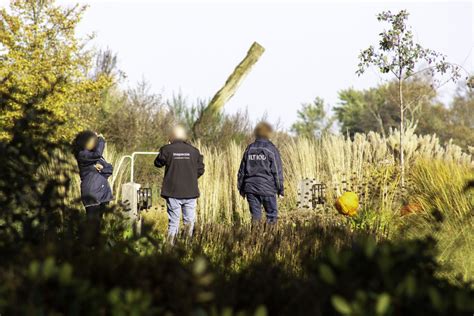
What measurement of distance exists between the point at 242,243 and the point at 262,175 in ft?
11.1

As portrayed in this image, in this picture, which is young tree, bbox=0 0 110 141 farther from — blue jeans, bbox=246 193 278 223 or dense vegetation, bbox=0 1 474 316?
blue jeans, bbox=246 193 278 223

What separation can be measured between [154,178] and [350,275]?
558 inches

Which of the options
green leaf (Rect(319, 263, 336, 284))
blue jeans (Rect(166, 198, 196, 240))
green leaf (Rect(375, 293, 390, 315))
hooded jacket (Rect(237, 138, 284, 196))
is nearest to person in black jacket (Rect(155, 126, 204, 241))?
blue jeans (Rect(166, 198, 196, 240))

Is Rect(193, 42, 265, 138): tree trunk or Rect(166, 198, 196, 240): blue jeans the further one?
Rect(193, 42, 265, 138): tree trunk

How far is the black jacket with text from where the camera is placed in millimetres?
9312

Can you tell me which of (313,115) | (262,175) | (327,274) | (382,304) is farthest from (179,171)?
(313,115)

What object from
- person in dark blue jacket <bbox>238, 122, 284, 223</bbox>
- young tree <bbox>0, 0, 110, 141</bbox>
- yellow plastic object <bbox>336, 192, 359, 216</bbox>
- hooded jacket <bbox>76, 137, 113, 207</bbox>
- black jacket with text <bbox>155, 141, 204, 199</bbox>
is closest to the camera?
hooded jacket <bbox>76, 137, 113, 207</bbox>

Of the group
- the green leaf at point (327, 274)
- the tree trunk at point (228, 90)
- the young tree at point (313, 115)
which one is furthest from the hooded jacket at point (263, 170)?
the young tree at point (313, 115)

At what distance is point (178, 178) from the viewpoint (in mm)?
9320

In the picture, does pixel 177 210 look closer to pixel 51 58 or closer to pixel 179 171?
pixel 179 171

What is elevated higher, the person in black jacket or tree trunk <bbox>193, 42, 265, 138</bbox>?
tree trunk <bbox>193, 42, 265, 138</bbox>

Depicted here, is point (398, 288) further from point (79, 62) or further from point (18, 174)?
point (79, 62)

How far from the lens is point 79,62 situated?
22031 mm

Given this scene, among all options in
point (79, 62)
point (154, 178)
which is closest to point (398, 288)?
point (154, 178)
